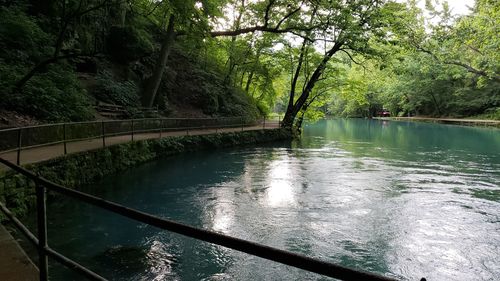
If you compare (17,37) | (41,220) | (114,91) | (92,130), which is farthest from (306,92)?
(41,220)

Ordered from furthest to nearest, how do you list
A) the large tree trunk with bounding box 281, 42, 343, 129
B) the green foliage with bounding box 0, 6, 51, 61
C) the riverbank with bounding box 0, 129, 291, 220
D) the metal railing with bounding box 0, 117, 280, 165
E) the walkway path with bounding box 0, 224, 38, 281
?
the large tree trunk with bounding box 281, 42, 343, 129
the green foliage with bounding box 0, 6, 51, 61
the metal railing with bounding box 0, 117, 280, 165
the riverbank with bounding box 0, 129, 291, 220
the walkway path with bounding box 0, 224, 38, 281

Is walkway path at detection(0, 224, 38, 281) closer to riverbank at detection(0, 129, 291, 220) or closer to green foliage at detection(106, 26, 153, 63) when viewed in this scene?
riverbank at detection(0, 129, 291, 220)

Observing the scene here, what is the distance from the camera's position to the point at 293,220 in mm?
8281

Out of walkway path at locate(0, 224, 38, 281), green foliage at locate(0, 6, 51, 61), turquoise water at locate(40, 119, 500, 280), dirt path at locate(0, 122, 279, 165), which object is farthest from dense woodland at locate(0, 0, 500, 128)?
walkway path at locate(0, 224, 38, 281)

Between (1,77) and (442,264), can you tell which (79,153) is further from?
(442,264)

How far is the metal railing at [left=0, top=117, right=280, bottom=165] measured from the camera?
8.54 metres

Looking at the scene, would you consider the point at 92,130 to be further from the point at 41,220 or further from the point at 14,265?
the point at 41,220

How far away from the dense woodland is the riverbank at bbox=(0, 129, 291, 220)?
7.97 feet

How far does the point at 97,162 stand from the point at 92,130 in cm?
217

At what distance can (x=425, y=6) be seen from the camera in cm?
3189

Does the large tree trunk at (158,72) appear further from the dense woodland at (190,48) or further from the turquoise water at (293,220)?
the turquoise water at (293,220)

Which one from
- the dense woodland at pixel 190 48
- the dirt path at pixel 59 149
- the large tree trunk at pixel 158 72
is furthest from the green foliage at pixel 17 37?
the large tree trunk at pixel 158 72

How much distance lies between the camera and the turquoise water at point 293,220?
5992 millimetres

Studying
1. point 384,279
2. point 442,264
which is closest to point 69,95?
point 442,264
